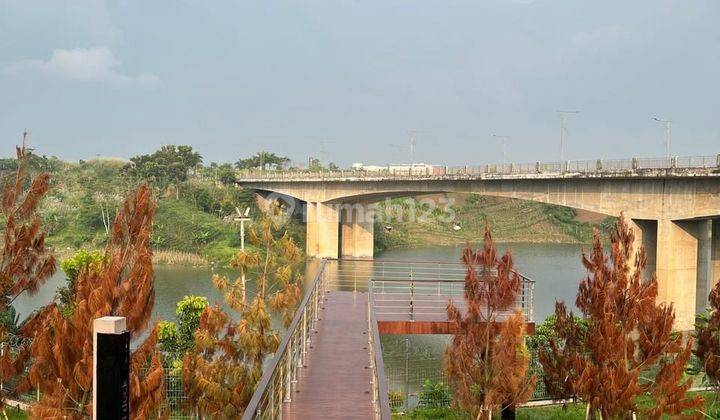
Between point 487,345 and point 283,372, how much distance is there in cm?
338

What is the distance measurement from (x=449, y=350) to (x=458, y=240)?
4622 cm

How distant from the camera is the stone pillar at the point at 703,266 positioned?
21.9m

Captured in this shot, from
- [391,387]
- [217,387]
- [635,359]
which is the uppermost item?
[635,359]

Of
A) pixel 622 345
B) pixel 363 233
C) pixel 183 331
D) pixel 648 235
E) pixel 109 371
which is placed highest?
pixel 109 371

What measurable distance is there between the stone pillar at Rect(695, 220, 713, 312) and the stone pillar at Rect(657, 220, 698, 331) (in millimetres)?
434

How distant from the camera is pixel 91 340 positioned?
5.77 m

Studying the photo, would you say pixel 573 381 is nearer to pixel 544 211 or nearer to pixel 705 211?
pixel 705 211

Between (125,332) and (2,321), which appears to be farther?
(2,321)

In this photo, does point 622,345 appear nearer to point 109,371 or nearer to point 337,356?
point 337,356

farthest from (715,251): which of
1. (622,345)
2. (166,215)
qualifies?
(166,215)

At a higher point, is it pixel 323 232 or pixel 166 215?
pixel 166 215

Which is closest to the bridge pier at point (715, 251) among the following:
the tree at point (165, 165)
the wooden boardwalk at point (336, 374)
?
the wooden boardwalk at point (336, 374)

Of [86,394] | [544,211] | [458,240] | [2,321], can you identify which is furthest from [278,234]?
[86,394]

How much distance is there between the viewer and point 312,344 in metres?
8.41
